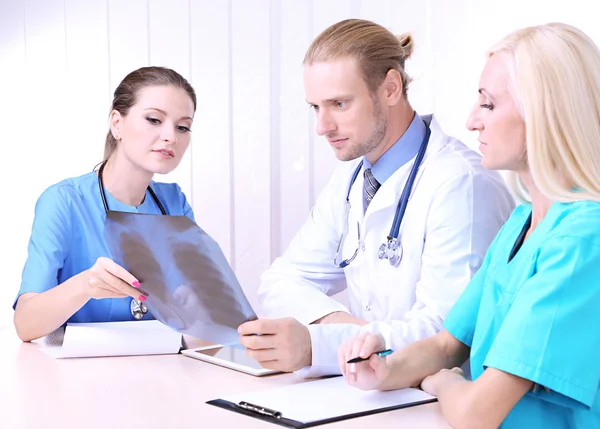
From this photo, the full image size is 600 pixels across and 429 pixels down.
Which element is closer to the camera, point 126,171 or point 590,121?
point 590,121

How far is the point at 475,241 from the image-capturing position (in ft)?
5.32

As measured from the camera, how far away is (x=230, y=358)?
1.60 m

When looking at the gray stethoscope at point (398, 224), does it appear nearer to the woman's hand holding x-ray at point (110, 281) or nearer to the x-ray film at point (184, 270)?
the x-ray film at point (184, 270)

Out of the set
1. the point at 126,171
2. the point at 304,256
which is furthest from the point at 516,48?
the point at 126,171

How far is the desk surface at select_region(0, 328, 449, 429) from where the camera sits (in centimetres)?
117

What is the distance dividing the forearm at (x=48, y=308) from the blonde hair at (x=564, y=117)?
1.06 metres

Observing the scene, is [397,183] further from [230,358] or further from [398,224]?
[230,358]

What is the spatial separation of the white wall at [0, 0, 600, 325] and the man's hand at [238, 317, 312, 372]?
3.77 ft

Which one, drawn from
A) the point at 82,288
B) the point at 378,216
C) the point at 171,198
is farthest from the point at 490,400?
the point at 171,198

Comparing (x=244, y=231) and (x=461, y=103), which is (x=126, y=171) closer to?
(x=244, y=231)

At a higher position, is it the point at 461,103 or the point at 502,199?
the point at 461,103

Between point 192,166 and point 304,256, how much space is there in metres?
1.01

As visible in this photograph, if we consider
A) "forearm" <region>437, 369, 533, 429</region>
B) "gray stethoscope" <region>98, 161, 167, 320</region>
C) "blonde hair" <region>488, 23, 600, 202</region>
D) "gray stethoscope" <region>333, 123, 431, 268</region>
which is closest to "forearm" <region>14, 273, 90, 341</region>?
"gray stethoscope" <region>98, 161, 167, 320</region>

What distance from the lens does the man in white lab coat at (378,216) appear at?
5.24 feet
